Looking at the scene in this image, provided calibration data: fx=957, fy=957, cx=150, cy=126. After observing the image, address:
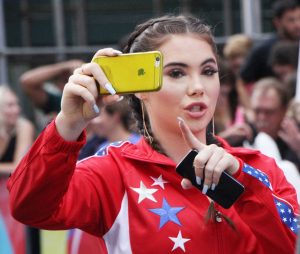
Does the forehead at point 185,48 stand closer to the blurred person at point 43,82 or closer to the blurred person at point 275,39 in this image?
the blurred person at point 275,39

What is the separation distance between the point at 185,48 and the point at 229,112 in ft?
12.2

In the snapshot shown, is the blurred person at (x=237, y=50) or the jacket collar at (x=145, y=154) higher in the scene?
the blurred person at (x=237, y=50)

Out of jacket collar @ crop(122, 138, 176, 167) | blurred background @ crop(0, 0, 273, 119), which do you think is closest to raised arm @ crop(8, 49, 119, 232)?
jacket collar @ crop(122, 138, 176, 167)

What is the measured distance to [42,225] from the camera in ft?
9.89

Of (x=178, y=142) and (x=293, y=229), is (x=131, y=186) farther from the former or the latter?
(x=293, y=229)

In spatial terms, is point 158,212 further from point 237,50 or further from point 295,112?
point 237,50

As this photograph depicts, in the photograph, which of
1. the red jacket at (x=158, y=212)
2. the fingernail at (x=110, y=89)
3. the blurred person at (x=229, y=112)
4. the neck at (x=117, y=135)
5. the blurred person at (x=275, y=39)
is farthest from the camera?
the blurred person at (x=275, y=39)

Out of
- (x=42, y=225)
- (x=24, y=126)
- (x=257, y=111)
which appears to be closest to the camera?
(x=42, y=225)

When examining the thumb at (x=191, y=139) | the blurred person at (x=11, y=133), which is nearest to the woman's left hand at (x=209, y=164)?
the thumb at (x=191, y=139)

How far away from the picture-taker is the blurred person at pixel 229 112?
586cm

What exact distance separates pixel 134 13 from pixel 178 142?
829cm

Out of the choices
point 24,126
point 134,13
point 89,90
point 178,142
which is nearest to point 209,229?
point 178,142

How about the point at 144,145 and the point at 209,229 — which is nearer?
the point at 209,229

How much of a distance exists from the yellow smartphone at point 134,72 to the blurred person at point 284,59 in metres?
3.96
